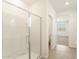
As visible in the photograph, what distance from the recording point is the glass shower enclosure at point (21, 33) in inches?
92.4

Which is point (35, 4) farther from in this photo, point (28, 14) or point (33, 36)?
point (33, 36)

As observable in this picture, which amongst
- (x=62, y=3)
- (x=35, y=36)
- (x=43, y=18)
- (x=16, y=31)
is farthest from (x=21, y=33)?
(x=62, y=3)

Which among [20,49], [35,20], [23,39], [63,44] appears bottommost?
[63,44]

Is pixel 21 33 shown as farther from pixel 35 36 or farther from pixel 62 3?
pixel 62 3

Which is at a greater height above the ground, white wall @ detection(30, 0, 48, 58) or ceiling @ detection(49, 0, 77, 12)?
ceiling @ detection(49, 0, 77, 12)

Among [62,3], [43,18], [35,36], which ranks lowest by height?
[35,36]

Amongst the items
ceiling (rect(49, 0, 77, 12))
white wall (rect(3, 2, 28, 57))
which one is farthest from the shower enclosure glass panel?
ceiling (rect(49, 0, 77, 12))

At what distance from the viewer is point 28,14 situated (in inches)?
123

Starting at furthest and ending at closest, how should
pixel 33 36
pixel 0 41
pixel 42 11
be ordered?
pixel 42 11
pixel 33 36
pixel 0 41

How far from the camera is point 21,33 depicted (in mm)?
2881

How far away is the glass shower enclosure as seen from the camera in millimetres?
2347

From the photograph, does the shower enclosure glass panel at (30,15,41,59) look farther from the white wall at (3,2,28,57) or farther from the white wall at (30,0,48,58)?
the white wall at (3,2,28,57)

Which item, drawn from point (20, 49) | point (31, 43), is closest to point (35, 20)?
point (31, 43)

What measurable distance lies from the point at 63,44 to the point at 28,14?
4.49 metres
